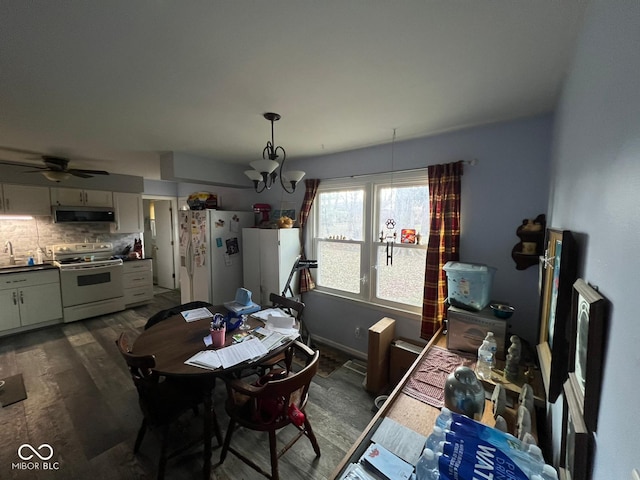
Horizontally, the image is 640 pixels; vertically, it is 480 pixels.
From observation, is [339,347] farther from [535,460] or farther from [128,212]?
[128,212]

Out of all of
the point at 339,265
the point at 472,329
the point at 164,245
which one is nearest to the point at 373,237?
the point at 339,265

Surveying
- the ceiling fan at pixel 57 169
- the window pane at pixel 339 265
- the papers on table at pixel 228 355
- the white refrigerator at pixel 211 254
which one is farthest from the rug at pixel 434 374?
the ceiling fan at pixel 57 169

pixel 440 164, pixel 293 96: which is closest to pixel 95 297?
pixel 293 96

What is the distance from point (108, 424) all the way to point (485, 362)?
2.82 metres

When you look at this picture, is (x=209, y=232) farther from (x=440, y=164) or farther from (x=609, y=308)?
(x=609, y=308)

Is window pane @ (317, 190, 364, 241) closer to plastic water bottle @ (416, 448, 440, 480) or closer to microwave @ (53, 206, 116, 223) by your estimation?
plastic water bottle @ (416, 448, 440, 480)

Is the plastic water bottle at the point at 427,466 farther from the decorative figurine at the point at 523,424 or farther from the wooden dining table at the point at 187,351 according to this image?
the wooden dining table at the point at 187,351

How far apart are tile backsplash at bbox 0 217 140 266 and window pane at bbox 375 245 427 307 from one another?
16.0 feet

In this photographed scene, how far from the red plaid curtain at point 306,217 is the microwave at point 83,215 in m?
3.47

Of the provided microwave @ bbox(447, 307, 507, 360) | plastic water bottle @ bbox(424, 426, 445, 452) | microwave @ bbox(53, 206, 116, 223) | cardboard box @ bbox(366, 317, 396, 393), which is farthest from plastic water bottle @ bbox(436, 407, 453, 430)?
microwave @ bbox(53, 206, 116, 223)

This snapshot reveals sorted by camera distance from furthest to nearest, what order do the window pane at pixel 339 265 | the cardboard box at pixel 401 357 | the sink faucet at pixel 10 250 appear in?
the sink faucet at pixel 10 250 → the window pane at pixel 339 265 → the cardboard box at pixel 401 357

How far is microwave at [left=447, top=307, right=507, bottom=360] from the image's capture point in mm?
1744

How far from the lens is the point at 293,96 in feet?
5.46

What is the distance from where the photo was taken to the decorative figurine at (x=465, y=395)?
1.14 metres
